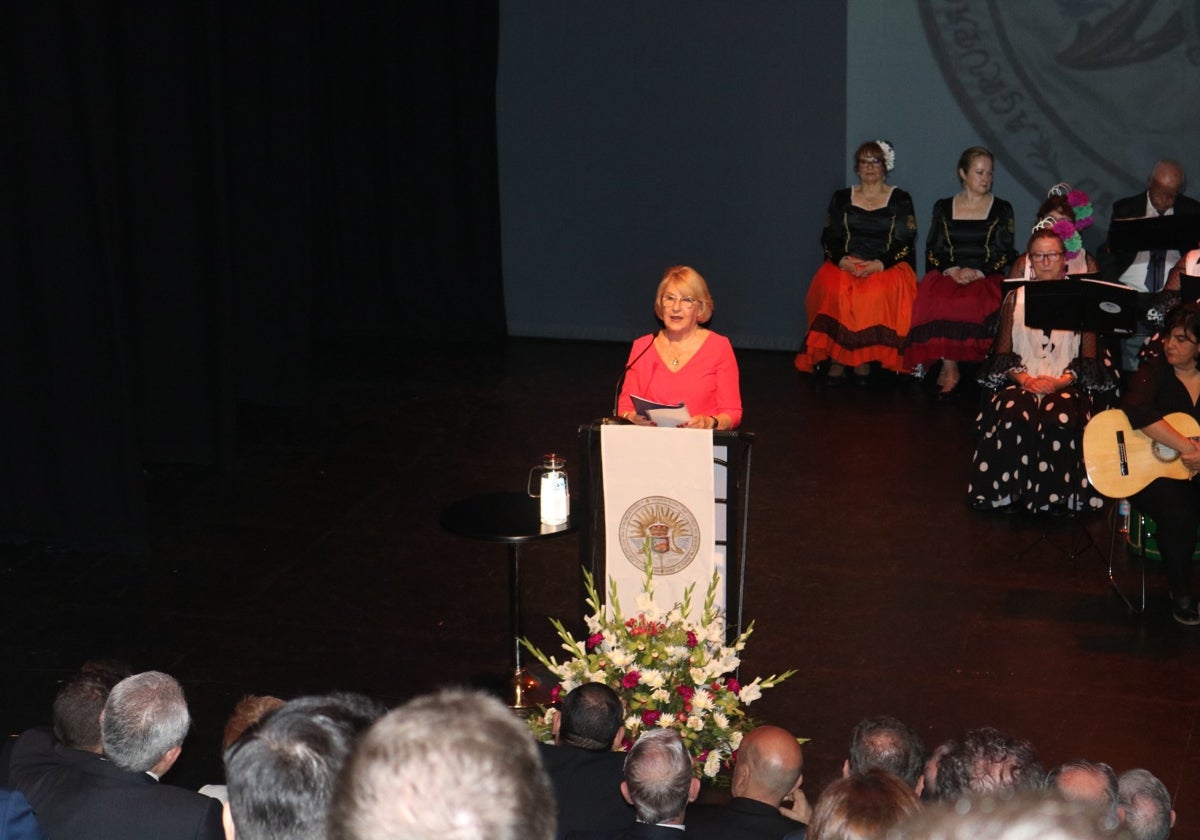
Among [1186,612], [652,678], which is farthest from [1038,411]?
[652,678]

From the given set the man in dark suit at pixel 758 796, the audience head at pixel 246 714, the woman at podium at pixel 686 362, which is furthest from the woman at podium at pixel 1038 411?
the audience head at pixel 246 714

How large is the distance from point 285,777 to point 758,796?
1.76 meters

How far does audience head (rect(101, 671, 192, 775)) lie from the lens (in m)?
2.93

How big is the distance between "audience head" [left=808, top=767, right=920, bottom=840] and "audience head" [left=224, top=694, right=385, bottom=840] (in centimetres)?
71

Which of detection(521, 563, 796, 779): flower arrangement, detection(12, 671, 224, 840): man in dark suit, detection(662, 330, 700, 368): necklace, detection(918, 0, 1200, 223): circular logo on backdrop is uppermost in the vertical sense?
detection(918, 0, 1200, 223): circular logo on backdrop

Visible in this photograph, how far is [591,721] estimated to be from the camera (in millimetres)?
3395

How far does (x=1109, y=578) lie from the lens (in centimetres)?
574

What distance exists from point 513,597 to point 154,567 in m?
1.88

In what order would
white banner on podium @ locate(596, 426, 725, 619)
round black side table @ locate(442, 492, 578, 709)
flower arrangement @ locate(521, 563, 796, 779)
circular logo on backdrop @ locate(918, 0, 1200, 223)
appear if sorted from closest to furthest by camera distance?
flower arrangement @ locate(521, 563, 796, 779), white banner on podium @ locate(596, 426, 725, 619), round black side table @ locate(442, 492, 578, 709), circular logo on backdrop @ locate(918, 0, 1200, 223)

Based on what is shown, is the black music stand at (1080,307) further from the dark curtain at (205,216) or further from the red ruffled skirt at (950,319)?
the dark curtain at (205,216)

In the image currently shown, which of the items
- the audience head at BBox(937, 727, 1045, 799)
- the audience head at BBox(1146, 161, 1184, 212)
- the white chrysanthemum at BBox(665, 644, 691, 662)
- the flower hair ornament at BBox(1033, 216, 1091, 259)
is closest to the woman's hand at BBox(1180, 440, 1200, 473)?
the flower hair ornament at BBox(1033, 216, 1091, 259)

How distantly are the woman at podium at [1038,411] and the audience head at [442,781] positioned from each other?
5622mm

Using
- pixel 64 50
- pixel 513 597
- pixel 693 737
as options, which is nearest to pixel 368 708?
pixel 693 737

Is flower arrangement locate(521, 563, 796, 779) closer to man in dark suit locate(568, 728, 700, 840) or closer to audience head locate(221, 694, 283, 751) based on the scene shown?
man in dark suit locate(568, 728, 700, 840)
